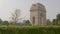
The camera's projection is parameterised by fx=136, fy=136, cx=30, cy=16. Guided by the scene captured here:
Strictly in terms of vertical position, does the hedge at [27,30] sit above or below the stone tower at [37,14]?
below

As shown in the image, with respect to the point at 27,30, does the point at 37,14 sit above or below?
above

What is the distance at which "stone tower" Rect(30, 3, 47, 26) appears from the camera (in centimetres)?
2069

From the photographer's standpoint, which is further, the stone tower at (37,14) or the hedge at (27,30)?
the stone tower at (37,14)

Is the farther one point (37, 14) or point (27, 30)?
point (37, 14)

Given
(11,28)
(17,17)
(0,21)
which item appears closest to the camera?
(11,28)

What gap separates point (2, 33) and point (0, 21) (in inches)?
436

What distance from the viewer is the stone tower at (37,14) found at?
20.7 meters

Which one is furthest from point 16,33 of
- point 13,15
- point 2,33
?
point 13,15

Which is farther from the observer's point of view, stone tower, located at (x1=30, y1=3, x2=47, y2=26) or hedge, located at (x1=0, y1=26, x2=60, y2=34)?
stone tower, located at (x1=30, y1=3, x2=47, y2=26)

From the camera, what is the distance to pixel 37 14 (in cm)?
2073

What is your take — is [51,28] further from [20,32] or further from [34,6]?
[34,6]

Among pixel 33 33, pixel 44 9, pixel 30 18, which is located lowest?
pixel 33 33

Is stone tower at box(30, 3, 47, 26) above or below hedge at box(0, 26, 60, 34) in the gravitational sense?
above

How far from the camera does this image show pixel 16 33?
379 inches
